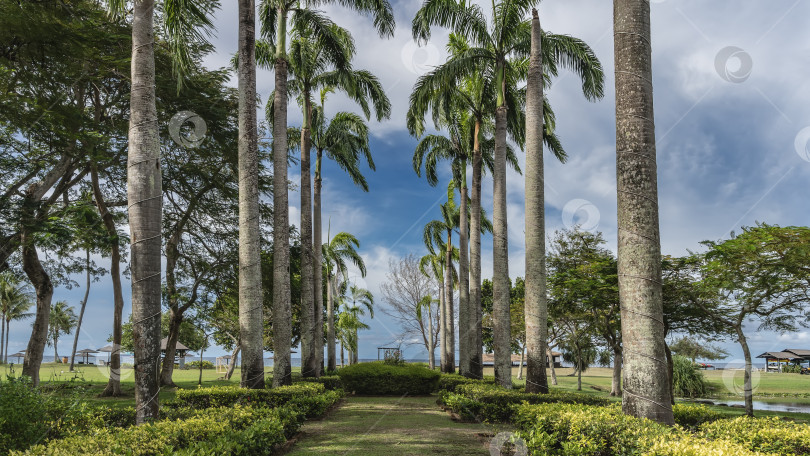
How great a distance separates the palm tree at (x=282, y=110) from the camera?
13.0 m

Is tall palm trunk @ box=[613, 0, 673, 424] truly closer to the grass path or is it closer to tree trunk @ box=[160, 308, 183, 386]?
the grass path

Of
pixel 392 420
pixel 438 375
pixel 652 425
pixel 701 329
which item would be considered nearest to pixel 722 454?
pixel 652 425

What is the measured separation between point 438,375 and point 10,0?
1851 centimetres

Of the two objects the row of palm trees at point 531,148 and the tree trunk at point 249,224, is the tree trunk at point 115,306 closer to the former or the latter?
the tree trunk at point 249,224

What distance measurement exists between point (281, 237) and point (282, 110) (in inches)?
138

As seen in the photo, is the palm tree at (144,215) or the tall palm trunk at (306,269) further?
the tall palm trunk at (306,269)

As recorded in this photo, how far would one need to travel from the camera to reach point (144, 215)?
7223 millimetres

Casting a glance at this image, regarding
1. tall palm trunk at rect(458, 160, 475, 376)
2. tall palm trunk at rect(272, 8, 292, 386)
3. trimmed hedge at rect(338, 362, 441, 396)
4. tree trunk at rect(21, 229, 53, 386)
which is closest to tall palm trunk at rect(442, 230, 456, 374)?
tall palm trunk at rect(458, 160, 475, 376)

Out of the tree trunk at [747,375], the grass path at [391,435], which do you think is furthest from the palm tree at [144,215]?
the tree trunk at [747,375]

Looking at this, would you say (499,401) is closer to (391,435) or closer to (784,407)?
(391,435)

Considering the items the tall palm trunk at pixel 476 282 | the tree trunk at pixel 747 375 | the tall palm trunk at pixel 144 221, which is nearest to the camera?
the tall palm trunk at pixel 144 221

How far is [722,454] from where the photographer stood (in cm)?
397

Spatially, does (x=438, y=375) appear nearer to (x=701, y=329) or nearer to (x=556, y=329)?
(x=701, y=329)

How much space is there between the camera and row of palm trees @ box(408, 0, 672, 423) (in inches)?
236
